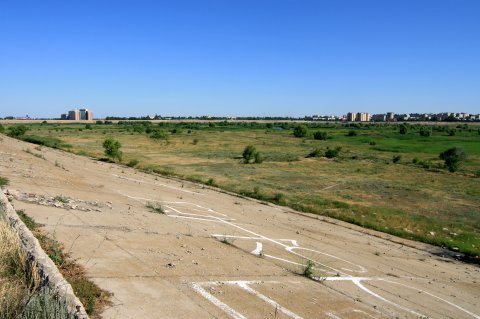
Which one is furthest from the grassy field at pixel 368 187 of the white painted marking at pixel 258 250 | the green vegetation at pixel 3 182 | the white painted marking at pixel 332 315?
the green vegetation at pixel 3 182

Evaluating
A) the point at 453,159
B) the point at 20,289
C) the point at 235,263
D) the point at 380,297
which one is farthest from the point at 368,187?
the point at 20,289

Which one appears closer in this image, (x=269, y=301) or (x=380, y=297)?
(x=269, y=301)

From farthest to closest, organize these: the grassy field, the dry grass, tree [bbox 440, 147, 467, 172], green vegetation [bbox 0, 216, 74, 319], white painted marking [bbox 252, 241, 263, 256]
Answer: tree [bbox 440, 147, 467, 172], the grassy field, white painted marking [bbox 252, 241, 263, 256], the dry grass, green vegetation [bbox 0, 216, 74, 319]

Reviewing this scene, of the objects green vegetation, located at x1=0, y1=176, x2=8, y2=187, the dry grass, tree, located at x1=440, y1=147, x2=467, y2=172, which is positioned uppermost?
the dry grass

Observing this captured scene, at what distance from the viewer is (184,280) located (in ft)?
31.9

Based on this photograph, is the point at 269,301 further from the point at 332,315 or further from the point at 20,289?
the point at 20,289

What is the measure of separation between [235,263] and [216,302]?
10.6ft

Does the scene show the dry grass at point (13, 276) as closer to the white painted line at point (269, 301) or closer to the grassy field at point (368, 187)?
the white painted line at point (269, 301)

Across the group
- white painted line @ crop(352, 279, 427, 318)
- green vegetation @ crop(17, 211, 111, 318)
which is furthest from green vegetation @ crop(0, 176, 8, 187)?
white painted line @ crop(352, 279, 427, 318)

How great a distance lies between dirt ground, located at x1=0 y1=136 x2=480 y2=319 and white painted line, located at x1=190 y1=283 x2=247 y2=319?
2 cm

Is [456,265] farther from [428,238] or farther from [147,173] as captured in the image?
[147,173]

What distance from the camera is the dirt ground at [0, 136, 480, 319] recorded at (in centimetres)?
902

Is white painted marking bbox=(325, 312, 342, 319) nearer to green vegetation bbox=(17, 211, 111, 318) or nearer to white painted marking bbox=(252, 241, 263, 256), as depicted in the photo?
green vegetation bbox=(17, 211, 111, 318)

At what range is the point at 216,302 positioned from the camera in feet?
29.0
